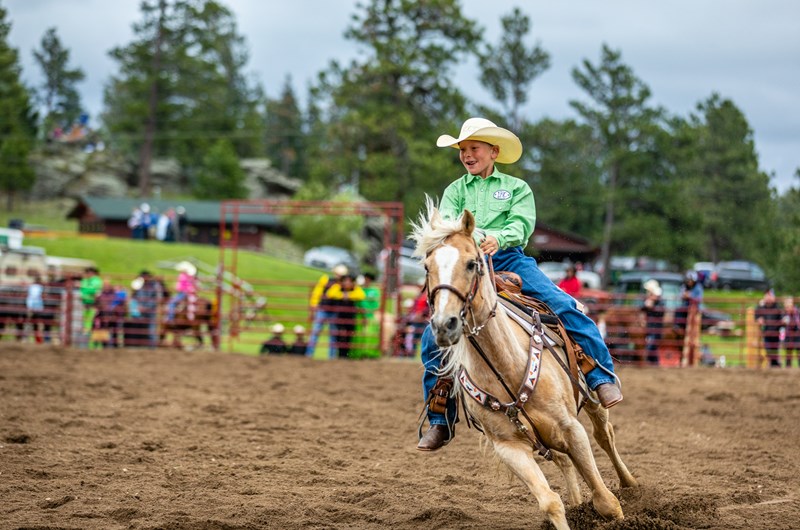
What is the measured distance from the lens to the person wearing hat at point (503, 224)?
5020mm

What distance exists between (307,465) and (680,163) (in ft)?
114

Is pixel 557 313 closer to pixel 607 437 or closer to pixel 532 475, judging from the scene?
pixel 607 437

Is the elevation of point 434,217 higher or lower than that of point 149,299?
higher

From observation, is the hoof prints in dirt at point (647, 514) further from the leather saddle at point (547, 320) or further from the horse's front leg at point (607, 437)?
the leather saddle at point (547, 320)

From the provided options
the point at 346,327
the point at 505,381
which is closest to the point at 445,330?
the point at 505,381

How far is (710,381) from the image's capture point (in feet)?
44.2

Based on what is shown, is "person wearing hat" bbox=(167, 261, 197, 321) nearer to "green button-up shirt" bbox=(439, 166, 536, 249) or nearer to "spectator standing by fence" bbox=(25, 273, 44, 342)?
"spectator standing by fence" bbox=(25, 273, 44, 342)

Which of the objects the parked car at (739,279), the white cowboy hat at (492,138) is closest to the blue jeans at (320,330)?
the white cowboy hat at (492,138)

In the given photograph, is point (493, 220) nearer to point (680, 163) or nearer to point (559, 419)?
point (559, 419)

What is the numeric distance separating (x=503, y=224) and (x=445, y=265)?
1115mm

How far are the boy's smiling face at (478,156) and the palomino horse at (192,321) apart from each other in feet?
38.4

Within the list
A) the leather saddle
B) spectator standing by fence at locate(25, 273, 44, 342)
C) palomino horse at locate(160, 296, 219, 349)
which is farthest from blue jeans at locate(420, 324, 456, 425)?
spectator standing by fence at locate(25, 273, 44, 342)

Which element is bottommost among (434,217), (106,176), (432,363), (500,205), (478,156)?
(432,363)

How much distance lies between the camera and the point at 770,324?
15.8 m
